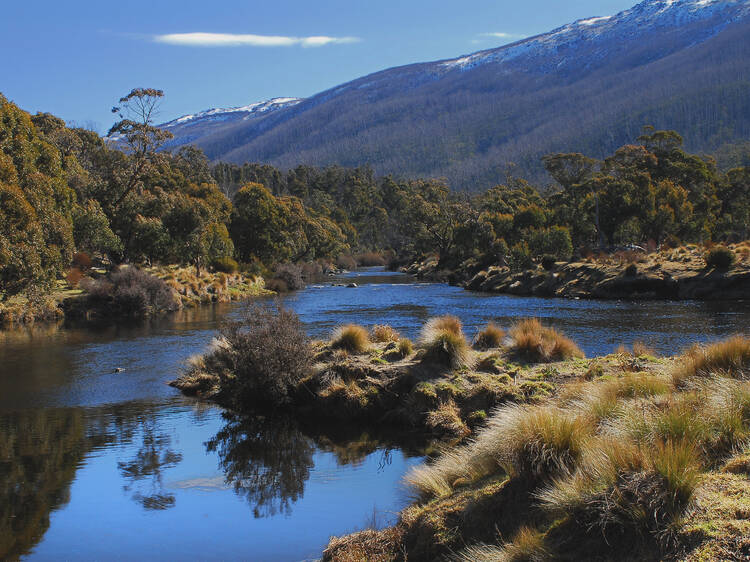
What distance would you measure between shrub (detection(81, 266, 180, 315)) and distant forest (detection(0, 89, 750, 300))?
9.92ft

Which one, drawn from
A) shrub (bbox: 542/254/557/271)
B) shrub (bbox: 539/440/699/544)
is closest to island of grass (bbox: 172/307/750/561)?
shrub (bbox: 539/440/699/544)

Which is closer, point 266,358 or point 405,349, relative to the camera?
point 266,358

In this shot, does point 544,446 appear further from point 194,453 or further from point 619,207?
point 619,207

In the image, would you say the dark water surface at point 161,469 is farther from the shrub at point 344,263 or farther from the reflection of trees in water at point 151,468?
the shrub at point 344,263

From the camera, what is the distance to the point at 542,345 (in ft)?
54.3

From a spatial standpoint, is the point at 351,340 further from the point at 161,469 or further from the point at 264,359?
the point at 161,469

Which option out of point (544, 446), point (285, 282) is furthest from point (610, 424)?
point (285, 282)

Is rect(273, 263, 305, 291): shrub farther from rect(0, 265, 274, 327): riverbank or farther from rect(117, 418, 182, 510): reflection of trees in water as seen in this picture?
rect(117, 418, 182, 510): reflection of trees in water

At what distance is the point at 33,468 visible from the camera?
39.1ft

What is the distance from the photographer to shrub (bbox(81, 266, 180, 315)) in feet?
125

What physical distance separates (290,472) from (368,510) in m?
2.40

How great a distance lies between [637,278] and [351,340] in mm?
31354

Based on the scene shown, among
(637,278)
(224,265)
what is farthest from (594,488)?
(224,265)

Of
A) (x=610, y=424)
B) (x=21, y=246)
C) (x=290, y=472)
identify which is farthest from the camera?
(x=21, y=246)
